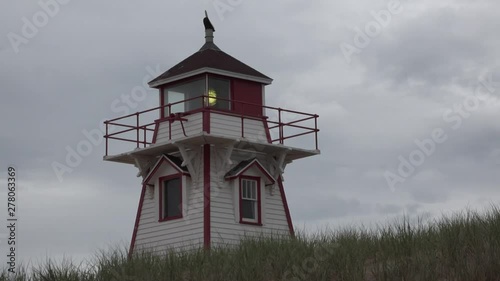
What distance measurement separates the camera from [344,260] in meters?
20.8

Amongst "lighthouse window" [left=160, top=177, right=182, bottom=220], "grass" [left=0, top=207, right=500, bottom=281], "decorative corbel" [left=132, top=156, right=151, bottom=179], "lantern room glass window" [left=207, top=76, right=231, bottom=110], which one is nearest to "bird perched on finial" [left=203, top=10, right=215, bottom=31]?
"lantern room glass window" [left=207, top=76, right=231, bottom=110]

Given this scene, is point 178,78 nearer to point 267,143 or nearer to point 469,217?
point 267,143

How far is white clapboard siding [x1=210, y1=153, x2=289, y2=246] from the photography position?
3212cm

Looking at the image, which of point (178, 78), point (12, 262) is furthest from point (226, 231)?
point (12, 262)

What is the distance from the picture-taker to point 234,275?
20922mm

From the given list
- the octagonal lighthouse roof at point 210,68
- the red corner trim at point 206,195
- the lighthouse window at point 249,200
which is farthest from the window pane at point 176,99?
the lighthouse window at point 249,200

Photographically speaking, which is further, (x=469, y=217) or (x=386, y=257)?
(x=469, y=217)

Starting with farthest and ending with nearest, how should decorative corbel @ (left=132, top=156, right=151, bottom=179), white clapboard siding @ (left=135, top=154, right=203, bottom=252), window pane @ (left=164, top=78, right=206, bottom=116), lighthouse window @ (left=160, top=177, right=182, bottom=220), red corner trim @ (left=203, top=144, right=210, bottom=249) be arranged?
decorative corbel @ (left=132, top=156, right=151, bottom=179) → window pane @ (left=164, top=78, right=206, bottom=116) → lighthouse window @ (left=160, top=177, right=182, bottom=220) → white clapboard siding @ (left=135, top=154, right=203, bottom=252) → red corner trim @ (left=203, top=144, right=210, bottom=249)

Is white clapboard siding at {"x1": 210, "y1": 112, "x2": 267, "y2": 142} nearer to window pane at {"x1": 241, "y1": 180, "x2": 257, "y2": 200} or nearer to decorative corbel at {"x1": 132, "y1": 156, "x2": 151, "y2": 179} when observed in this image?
window pane at {"x1": 241, "y1": 180, "x2": 257, "y2": 200}

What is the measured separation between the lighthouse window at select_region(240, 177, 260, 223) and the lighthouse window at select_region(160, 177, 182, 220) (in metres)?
1.98

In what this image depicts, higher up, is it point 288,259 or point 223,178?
point 223,178

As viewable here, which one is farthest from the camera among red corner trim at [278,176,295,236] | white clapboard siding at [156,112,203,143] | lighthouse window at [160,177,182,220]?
red corner trim at [278,176,295,236]

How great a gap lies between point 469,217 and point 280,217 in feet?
39.9

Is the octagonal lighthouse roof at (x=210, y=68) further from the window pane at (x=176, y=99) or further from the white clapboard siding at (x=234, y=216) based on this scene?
the white clapboard siding at (x=234, y=216)
